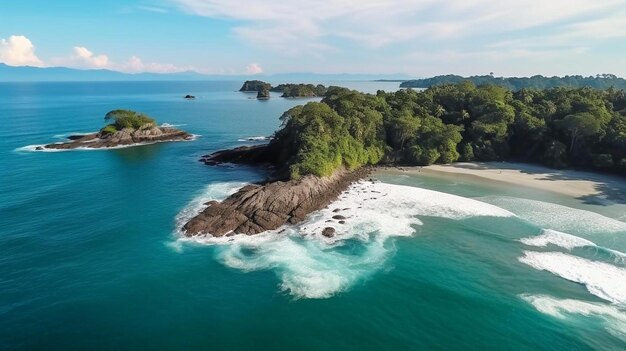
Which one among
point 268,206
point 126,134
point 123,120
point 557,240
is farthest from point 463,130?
point 123,120

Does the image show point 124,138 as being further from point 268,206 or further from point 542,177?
point 542,177

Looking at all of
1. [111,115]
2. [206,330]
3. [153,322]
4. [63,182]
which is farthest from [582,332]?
[111,115]

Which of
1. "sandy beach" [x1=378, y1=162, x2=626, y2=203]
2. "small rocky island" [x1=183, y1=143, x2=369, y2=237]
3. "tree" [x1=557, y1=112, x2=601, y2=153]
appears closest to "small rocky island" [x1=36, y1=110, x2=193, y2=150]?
"small rocky island" [x1=183, y1=143, x2=369, y2=237]

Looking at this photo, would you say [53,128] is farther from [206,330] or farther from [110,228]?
[206,330]

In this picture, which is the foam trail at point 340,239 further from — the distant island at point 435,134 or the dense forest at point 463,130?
the dense forest at point 463,130

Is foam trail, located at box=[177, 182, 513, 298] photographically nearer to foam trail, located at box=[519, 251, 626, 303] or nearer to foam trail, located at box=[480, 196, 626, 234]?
foam trail, located at box=[480, 196, 626, 234]

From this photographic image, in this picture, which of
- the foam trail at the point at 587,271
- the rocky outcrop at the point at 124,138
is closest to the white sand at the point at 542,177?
the foam trail at the point at 587,271
